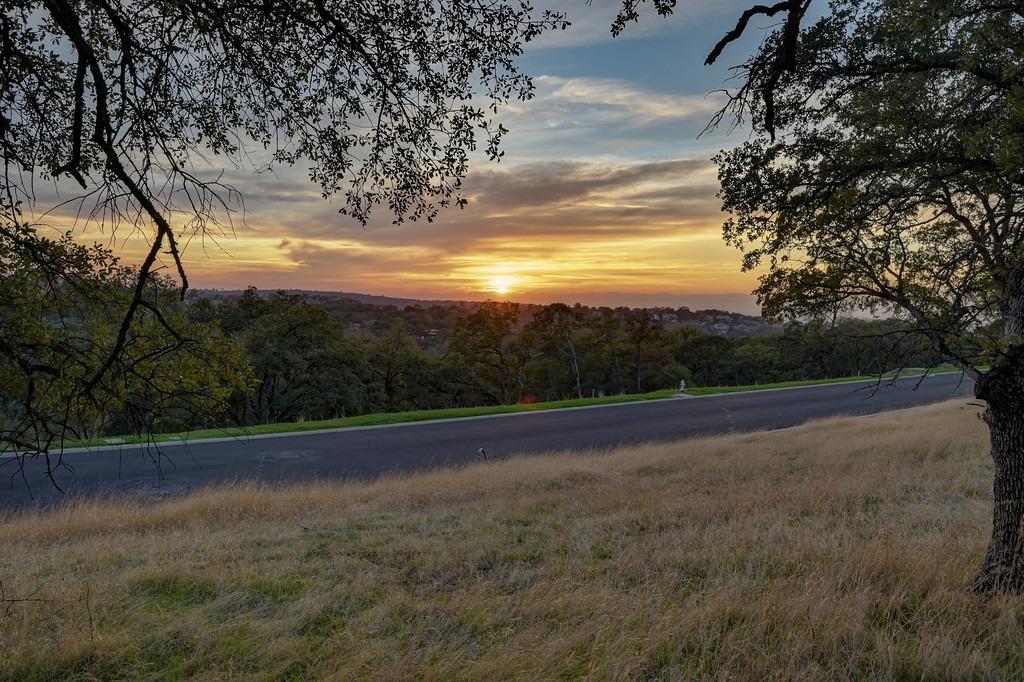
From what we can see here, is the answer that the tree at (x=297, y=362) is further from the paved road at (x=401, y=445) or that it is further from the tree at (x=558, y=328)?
the tree at (x=558, y=328)

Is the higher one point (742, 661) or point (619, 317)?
point (619, 317)

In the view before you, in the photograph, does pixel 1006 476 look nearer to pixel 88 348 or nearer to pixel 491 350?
pixel 88 348

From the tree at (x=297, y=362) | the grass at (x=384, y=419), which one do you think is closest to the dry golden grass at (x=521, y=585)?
the grass at (x=384, y=419)

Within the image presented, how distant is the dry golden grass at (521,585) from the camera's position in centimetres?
385

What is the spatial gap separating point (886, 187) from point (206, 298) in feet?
113

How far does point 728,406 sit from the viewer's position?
26172mm

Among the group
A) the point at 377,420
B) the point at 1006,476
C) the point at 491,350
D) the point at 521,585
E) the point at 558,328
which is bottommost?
the point at 377,420

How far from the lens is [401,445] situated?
55.0 feet

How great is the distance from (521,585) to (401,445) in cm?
1185

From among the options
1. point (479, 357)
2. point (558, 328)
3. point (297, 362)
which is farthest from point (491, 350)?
point (297, 362)

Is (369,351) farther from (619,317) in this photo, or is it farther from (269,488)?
(269,488)

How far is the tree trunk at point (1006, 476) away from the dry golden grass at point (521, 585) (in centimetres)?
29

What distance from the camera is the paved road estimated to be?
40.5 ft

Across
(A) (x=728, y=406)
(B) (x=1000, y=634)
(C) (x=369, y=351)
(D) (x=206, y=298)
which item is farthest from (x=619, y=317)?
(B) (x=1000, y=634)
